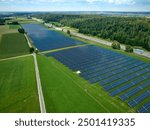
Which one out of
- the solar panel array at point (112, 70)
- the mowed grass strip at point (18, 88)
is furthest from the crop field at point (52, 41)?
the mowed grass strip at point (18, 88)

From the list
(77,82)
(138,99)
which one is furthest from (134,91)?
(77,82)

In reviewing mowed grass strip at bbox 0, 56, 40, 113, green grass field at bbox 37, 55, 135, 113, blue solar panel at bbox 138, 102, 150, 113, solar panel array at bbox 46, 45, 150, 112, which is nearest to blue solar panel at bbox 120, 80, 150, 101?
solar panel array at bbox 46, 45, 150, 112

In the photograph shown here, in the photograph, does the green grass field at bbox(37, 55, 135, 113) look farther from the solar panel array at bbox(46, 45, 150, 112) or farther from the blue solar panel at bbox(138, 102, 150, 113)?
the solar panel array at bbox(46, 45, 150, 112)

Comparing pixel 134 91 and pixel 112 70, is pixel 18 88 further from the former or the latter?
pixel 112 70

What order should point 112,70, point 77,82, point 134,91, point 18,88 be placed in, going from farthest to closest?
point 112,70, point 77,82, point 18,88, point 134,91

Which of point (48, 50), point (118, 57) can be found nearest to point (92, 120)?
point (118, 57)

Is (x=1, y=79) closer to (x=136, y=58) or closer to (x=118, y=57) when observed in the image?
(x=118, y=57)

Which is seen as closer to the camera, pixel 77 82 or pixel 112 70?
pixel 77 82
